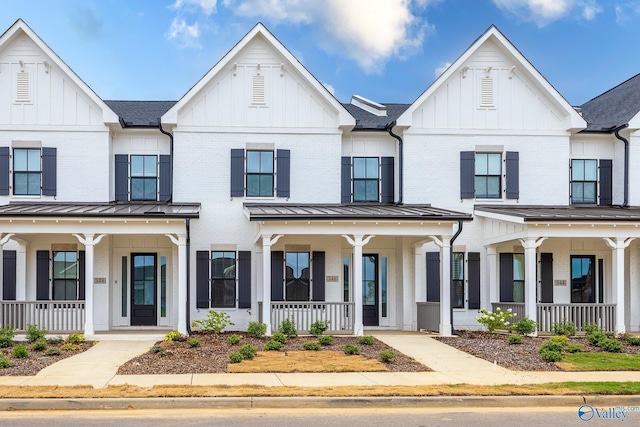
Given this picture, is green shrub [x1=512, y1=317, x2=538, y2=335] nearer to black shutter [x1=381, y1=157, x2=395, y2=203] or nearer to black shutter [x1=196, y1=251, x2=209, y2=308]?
black shutter [x1=381, y1=157, x2=395, y2=203]

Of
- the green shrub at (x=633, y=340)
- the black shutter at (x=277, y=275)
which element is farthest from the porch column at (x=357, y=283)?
the green shrub at (x=633, y=340)

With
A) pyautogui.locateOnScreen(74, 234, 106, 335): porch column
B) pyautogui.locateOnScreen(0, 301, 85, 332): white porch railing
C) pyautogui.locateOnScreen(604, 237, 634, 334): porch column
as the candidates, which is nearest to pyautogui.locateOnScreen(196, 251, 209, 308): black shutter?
pyautogui.locateOnScreen(74, 234, 106, 335): porch column

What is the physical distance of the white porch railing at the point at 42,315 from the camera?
1931cm

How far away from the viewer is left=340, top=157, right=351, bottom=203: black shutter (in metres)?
22.4

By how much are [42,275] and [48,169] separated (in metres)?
3.03

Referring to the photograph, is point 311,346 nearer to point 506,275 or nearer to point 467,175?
point 506,275

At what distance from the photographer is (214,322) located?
786 inches

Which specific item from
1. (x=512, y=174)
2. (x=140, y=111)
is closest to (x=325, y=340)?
(x=512, y=174)

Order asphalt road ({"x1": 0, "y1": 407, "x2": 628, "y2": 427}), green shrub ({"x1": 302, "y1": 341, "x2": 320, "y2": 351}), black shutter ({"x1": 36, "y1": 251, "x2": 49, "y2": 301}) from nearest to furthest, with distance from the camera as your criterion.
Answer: asphalt road ({"x1": 0, "y1": 407, "x2": 628, "y2": 427}) < green shrub ({"x1": 302, "y1": 341, "x2": 320, "y2": 351}) < black shutter ({"x1": 36, "y1": 251, "x2": 49, "y2": 301})

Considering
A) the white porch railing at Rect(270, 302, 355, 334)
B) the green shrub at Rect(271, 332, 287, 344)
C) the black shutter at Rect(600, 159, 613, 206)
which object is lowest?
the green shrub at Rect(271, 332, 287, 344)

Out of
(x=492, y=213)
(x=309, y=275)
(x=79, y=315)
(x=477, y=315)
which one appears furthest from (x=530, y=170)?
(x=79, y=315)

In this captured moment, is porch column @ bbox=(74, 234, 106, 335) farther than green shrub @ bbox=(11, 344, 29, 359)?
Yes

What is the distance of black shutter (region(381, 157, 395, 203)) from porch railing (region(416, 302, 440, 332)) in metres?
3.40
